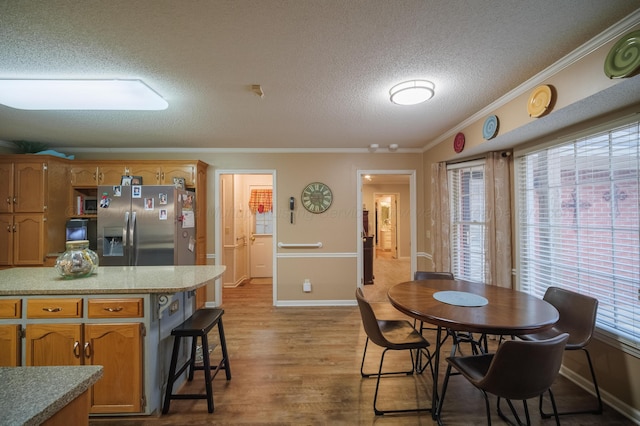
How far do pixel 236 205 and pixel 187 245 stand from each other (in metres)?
1.79

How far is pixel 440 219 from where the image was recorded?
3.38m

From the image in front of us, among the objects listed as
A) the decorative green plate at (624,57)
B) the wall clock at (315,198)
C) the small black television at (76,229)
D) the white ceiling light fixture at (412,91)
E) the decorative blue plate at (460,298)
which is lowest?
the decorative blue plate at (460,298)

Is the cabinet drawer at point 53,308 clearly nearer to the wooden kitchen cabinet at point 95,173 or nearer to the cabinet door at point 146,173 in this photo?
the cabinet door at point 146,173

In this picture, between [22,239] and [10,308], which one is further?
[22,239]

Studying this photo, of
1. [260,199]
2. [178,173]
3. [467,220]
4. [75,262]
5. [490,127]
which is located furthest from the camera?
[260,199]

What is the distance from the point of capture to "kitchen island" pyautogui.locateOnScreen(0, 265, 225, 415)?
1672 mm

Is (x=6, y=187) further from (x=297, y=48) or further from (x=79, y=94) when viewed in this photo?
(x=297, y=48)

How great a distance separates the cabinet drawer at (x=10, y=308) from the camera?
65.8 inches

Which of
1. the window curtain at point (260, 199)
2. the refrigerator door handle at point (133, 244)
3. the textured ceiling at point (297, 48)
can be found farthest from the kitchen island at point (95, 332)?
the window curtain at point (260, 199)

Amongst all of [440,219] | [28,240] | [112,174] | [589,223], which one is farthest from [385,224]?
[28,240]

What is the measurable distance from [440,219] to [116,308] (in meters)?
3.51

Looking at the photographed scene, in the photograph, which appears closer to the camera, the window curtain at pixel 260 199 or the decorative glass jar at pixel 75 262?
the decorative glass jar at pixel 75 262

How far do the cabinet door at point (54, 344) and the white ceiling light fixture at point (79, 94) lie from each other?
5.59 ft

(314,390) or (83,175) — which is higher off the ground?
(83,175)
